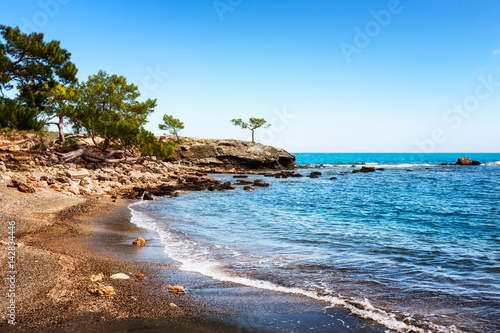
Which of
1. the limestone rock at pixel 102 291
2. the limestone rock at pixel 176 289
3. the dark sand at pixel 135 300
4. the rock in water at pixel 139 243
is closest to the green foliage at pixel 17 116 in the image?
the dark sand at pixel 135 300

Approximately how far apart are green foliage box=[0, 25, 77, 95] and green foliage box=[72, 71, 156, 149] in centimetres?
707

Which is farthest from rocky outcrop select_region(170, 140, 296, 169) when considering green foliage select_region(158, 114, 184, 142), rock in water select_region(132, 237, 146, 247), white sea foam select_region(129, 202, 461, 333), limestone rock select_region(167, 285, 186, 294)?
limestone rock select_region(167, 285, 186, 294)

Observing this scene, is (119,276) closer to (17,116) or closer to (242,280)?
(242,280)

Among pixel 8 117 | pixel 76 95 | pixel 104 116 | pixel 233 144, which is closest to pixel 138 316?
pixel 8 117

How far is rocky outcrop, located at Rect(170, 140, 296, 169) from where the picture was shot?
57.6 metres

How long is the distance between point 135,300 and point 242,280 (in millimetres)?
2455

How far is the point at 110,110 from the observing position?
36281 millimetres

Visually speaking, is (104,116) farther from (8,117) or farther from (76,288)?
(76,288)

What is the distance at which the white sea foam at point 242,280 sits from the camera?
4.91 meters

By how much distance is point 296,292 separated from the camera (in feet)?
20.4

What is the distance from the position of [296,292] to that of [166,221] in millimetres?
9451

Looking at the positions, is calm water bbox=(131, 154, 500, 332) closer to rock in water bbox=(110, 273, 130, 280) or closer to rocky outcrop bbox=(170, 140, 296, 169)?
rock in water bbox=(110, 273, 130, 280)

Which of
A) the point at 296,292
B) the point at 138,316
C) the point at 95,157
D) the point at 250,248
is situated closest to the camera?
the point at 138,316

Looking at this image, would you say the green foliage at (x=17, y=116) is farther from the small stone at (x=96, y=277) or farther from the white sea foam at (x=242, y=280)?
the small stone at (x=96, y=277)
